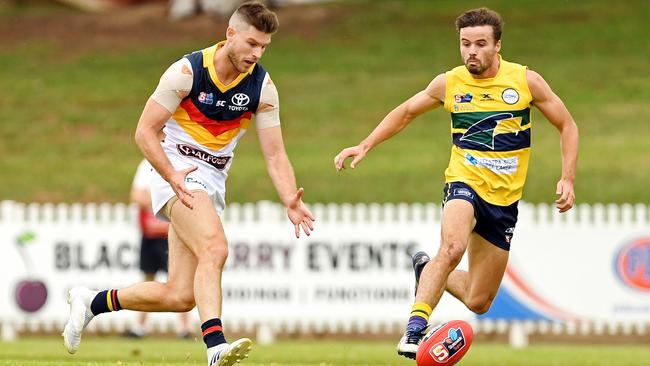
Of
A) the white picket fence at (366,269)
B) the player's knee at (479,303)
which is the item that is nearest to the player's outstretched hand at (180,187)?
the player's knee at (479,303)

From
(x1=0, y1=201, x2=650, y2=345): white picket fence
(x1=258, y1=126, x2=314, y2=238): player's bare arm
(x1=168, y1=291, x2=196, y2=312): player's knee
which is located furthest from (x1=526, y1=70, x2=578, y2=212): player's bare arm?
(x1=0, y1=201, x2=650, y2=345): white picket fence

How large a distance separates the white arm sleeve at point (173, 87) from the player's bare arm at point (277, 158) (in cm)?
50

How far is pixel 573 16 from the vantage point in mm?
33250

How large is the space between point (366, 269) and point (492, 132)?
7092 millimetres

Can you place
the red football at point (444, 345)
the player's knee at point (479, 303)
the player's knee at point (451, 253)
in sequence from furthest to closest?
the player's knee at point (479, 303) < the player's knee at point (451, 253) < the red football at point (444, 345)

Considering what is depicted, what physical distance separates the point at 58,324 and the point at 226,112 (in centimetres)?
872

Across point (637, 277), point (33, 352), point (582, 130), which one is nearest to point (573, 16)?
point (582, 130)

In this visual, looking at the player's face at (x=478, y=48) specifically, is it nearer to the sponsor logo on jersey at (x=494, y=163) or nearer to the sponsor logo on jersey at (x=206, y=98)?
the sponsor logo on jersey at (x=494, y=163)

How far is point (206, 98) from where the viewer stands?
877 centimetres

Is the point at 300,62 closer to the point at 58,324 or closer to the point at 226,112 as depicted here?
the point at 58,324

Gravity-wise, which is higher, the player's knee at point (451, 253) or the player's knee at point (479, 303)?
the player's knee at point (451, 253)

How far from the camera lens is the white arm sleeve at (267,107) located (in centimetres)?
890

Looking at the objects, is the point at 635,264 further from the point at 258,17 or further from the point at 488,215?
the point at 258,17

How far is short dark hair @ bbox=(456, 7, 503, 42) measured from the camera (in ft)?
30.2
